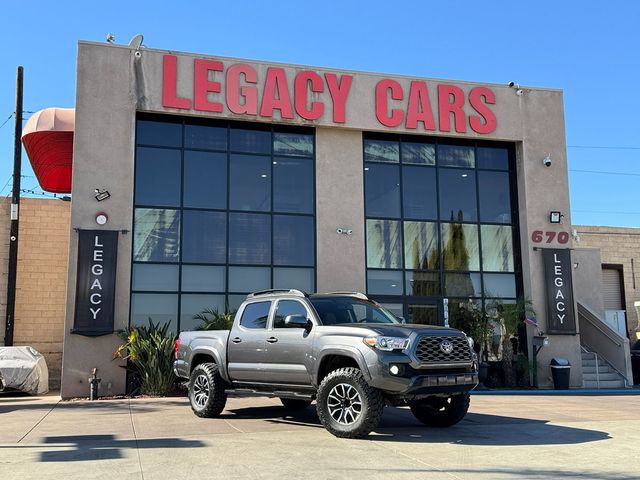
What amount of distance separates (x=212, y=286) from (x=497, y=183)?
30.6 ft

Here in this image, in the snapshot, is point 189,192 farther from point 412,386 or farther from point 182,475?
point 182,475

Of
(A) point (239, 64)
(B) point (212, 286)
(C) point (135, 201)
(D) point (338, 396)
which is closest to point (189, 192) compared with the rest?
(C) point (135, 201)

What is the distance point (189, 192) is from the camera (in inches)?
712

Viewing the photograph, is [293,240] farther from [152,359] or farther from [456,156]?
[456,156]

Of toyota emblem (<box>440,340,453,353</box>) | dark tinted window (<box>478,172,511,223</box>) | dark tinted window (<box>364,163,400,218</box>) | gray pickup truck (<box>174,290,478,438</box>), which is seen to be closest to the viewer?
gray pickup truck (<box>174,290,478,438</box>)

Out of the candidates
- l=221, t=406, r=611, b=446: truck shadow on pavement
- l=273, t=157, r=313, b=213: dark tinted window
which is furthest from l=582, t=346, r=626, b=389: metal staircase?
l=273, t=157, r=313, b=213: dark tinted window

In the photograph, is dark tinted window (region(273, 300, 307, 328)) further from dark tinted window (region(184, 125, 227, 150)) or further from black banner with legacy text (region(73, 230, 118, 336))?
dark tinted window (region(184, 125, 227, 150))

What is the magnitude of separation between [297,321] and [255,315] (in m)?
1.32

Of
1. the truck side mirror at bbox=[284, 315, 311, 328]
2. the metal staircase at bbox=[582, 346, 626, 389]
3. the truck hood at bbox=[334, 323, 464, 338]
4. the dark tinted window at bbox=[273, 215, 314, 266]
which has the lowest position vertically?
the metal staircase at bbox=[582, 346, 626, 389]

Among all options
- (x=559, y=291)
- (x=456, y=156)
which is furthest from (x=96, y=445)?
(x=559, y=291)

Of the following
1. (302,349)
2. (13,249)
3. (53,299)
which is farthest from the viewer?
(53,299)

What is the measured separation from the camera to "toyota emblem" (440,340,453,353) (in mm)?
9047

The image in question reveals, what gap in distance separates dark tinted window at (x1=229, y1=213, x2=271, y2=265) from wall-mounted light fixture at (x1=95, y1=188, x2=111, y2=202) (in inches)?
129

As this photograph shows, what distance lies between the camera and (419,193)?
19906 mm
